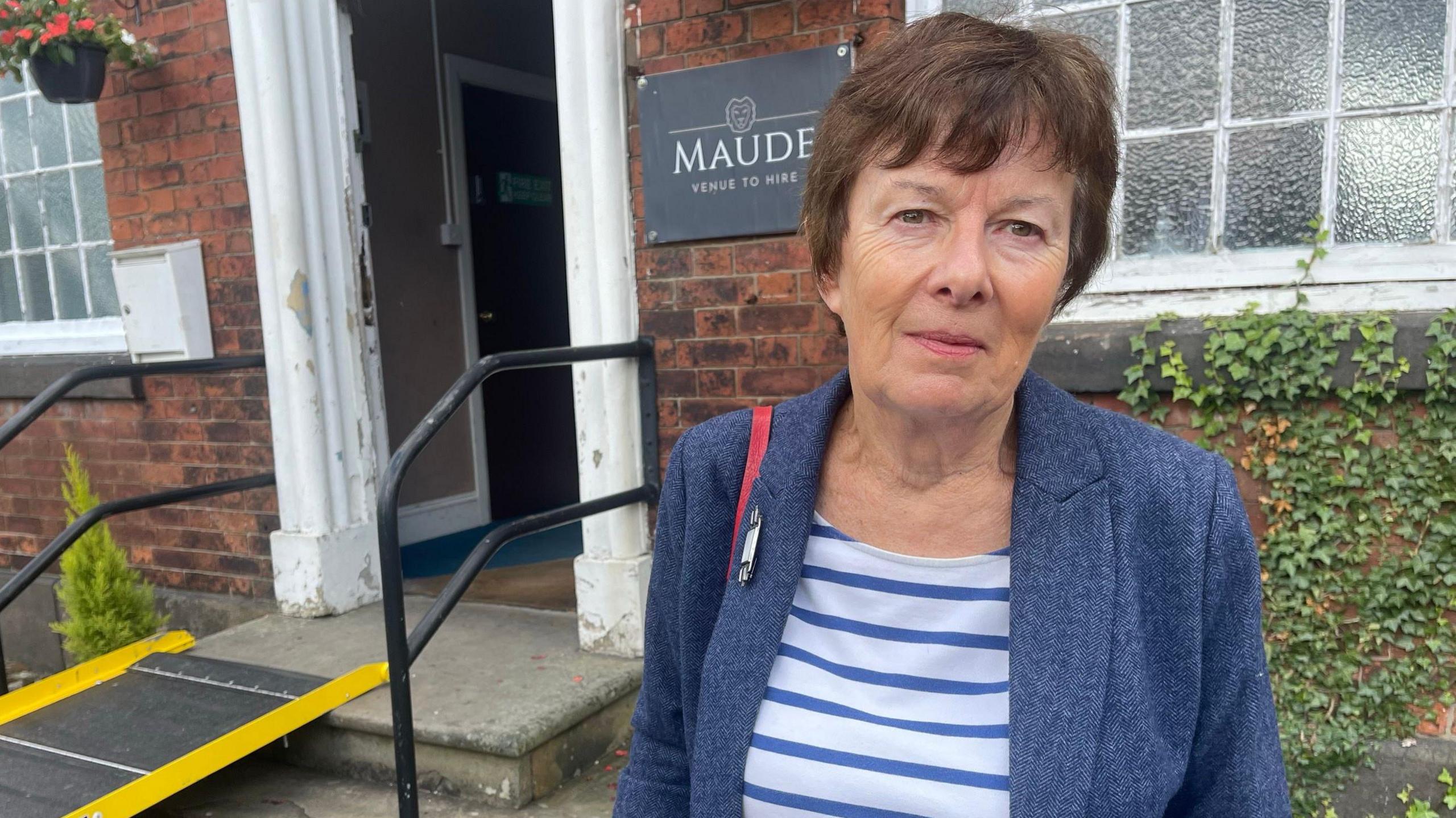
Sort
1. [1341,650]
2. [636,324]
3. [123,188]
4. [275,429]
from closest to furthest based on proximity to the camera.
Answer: [1341,650]
[636,324]
[275,429]
[123,188]

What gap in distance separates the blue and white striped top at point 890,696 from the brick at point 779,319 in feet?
5.64

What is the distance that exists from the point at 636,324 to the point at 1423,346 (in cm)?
221

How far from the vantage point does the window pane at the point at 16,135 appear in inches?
186

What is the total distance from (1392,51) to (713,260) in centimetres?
190

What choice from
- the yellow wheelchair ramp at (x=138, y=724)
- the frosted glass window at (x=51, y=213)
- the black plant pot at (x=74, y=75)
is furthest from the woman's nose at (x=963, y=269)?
the frosted glass window at (x=51, y=213)

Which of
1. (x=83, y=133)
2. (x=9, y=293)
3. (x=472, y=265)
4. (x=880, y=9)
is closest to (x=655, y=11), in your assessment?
(x=880, y=9)

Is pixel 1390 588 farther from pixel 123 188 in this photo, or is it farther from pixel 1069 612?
pixel 123 188

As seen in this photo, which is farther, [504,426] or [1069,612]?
[504,426]

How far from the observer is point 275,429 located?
382 centimetres

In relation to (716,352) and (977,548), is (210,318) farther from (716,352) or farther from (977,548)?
(977,548)

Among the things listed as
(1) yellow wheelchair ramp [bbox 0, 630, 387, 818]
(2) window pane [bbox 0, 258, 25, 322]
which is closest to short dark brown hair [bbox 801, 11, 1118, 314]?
(1) yellow wheelchair ramp [bbox 0, 630, 387, 818]

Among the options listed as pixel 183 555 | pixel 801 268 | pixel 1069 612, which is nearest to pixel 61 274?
pixel 183 555

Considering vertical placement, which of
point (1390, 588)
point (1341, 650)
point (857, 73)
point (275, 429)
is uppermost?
point (857, 73)

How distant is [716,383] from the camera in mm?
3129
